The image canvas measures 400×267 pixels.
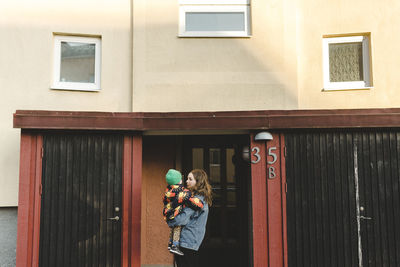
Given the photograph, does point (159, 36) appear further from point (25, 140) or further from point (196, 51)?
point (25, 140)

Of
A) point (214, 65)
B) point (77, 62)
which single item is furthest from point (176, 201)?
point (77, 62)

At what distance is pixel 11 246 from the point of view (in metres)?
6.20

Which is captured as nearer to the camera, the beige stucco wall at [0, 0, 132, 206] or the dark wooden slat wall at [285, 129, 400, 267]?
the dark wooden slat wall at [285, 129, 400, 267]

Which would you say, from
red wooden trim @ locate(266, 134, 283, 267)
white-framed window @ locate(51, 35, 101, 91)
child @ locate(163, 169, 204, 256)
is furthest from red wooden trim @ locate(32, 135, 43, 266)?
red wooden trim @ locate(266, 134, 283, 267)

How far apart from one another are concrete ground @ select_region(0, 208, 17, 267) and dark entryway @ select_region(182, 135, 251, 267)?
3.44 meters

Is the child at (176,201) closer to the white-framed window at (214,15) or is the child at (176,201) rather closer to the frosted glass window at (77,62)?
the frosted glass window at (77,62)

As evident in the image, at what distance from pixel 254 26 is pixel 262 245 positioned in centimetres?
402

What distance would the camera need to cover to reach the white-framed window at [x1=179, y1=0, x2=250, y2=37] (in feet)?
22.3

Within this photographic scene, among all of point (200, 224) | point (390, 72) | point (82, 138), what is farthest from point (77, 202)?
point (390, 72)

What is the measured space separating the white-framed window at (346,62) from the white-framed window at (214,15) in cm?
175

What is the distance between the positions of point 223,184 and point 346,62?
11.9 ft

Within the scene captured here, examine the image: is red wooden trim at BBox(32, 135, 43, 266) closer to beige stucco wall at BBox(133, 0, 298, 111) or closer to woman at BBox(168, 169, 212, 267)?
beige stucco wall at BBox(133, 0, 298, 111)

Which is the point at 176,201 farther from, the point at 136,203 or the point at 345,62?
the point at 345,62

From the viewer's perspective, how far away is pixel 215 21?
6.83 m
